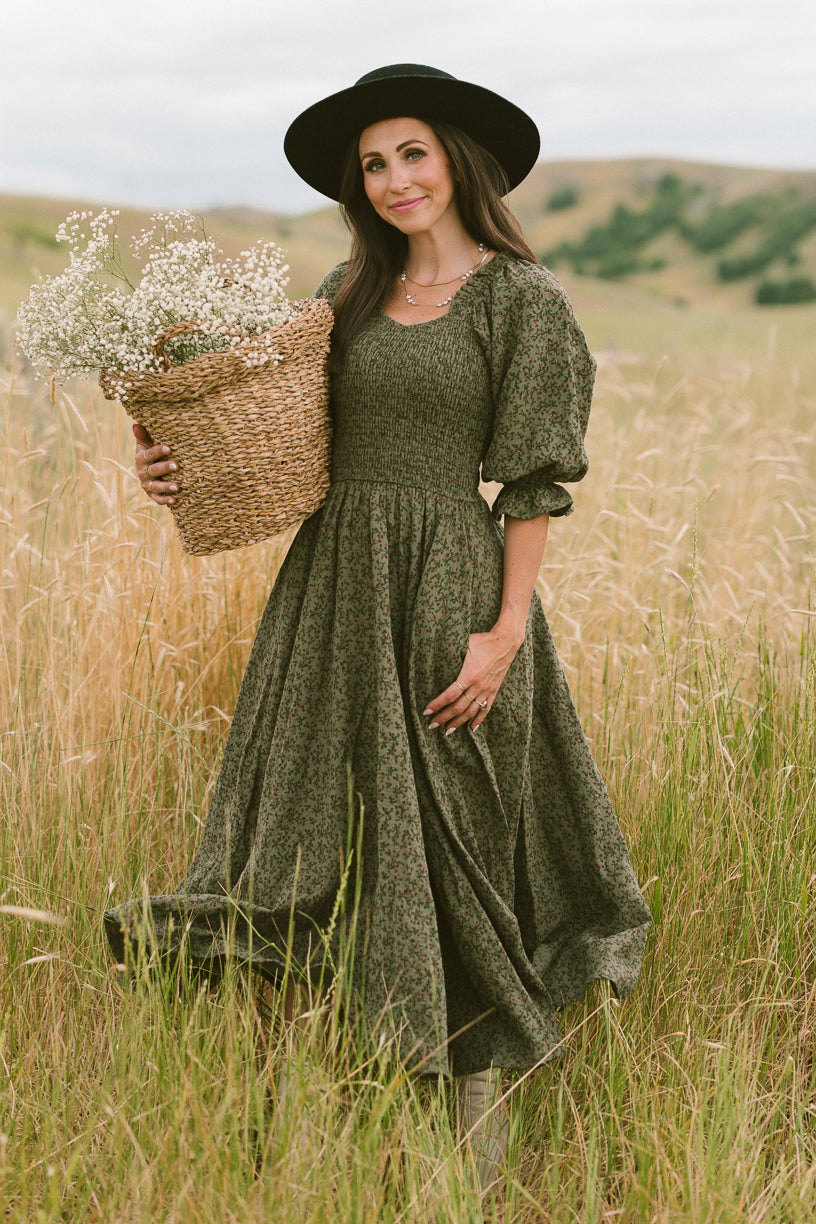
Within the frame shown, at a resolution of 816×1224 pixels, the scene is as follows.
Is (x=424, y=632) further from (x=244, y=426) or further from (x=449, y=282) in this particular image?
(x=449, y=282)

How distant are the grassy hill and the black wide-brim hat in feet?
144

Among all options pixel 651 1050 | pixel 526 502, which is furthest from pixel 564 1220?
pixel 526 502

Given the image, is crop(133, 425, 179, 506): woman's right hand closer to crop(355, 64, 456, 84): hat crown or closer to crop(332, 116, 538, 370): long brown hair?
crop(332, 116, 538, 370): long brown hair

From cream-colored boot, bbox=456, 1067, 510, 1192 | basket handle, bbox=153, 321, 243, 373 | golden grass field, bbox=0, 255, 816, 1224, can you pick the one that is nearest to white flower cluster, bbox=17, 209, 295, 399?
basket handle, bbox=153, 321, 243, 373

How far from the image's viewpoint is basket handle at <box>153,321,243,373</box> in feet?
6.00

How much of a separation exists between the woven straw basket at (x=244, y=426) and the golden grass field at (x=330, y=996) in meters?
0.65

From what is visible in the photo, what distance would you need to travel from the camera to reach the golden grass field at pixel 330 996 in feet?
5.41

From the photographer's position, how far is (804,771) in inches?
101

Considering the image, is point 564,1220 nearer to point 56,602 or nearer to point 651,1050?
point 651,1050

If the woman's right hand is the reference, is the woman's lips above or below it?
above

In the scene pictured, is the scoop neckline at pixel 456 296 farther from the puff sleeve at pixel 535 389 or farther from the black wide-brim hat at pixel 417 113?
the black wide-brim hat at pixel 417 113

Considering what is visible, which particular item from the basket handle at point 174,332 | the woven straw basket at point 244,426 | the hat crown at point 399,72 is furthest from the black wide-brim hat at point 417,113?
the basket handle at point 174,332

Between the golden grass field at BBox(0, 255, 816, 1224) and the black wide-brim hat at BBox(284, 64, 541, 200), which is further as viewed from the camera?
the black wide-brim hat at BBox(284, 64, 541, 200)

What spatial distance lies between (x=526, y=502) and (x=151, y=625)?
50.3 inches
